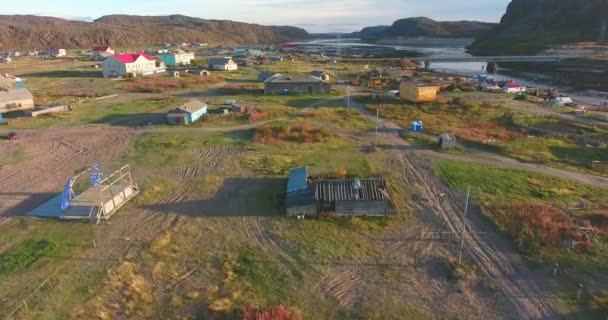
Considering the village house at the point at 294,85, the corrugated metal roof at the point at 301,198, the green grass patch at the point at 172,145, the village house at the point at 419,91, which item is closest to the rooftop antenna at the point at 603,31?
the village house at the point at 419,91

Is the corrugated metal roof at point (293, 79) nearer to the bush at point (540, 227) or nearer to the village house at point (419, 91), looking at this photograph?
the village house at point (419, 91)

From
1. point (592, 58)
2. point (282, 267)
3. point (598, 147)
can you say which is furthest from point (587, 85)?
point (282, 267)

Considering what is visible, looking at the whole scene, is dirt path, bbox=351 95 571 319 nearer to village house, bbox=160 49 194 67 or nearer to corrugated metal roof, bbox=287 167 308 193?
corrugated metal roof, bbox=287 167 308 193

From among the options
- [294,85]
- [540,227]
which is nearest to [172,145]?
[540,227]

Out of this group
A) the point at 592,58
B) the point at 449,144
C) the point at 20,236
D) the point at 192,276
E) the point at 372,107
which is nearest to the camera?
the point at 192,276

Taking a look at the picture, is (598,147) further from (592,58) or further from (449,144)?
(592,58)

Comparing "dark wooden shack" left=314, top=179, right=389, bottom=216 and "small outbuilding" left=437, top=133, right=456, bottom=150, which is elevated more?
"small outbuilding" left=437, top=133, right=456, bottom=150

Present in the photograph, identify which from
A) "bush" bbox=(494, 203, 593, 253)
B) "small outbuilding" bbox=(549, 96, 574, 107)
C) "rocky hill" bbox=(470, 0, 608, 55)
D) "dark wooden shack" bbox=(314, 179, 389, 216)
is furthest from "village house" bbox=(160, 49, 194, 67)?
"rocky hill" bbox=(470, 0, 608, 55)
